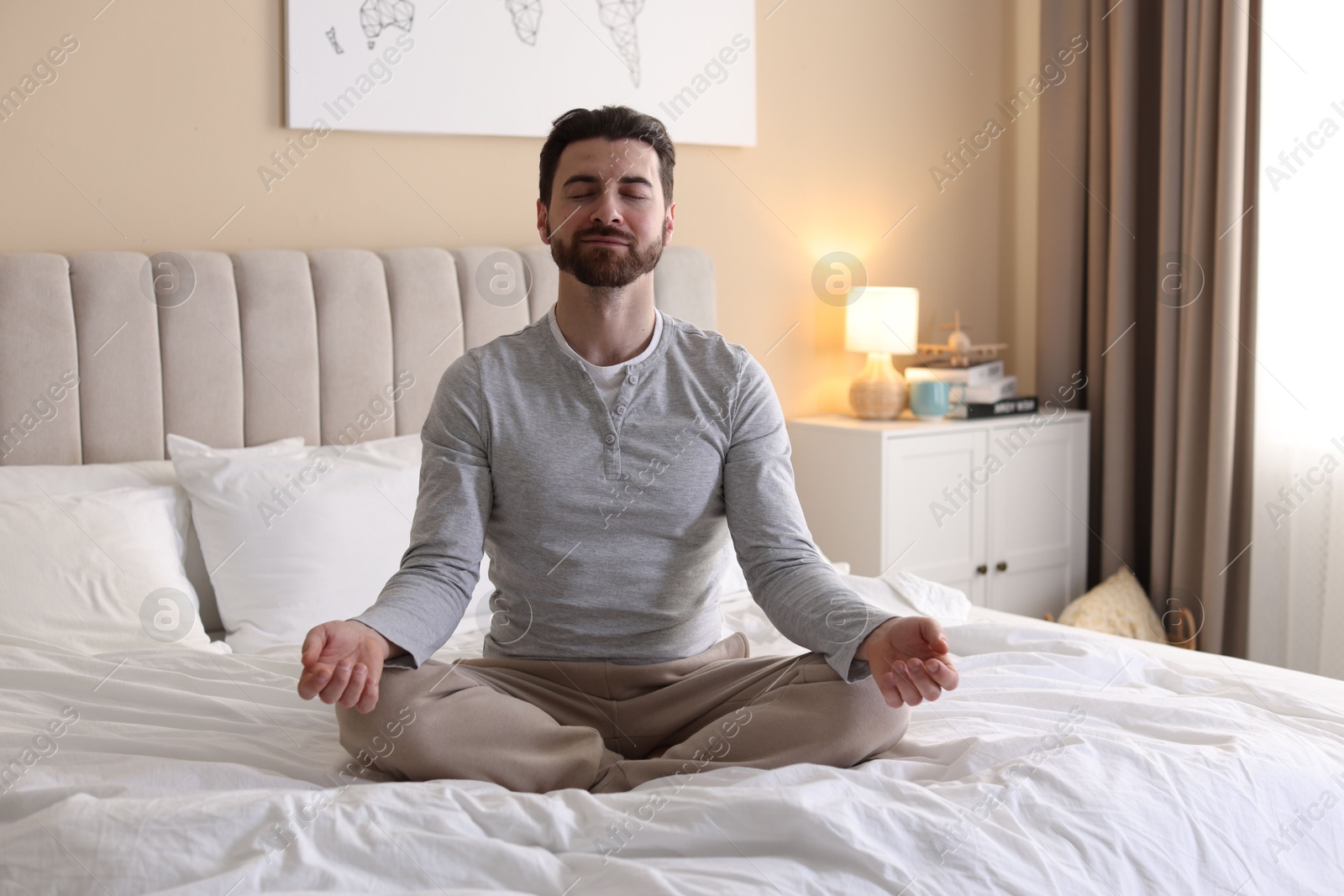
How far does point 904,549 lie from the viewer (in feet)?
10.3

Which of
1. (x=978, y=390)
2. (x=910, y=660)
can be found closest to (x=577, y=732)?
→ (x=910, y=660)

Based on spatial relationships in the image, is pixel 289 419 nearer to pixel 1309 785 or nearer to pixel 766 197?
pixel 766 197

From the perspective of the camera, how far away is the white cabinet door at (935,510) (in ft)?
10.2

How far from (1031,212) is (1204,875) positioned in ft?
A: 9.33

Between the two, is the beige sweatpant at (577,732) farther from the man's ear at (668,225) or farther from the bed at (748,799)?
the man's ear at (668,225)

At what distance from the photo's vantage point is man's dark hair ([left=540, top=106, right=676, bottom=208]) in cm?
162

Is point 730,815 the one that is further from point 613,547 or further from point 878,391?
point 878,391

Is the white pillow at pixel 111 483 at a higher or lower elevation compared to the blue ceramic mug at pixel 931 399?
lower

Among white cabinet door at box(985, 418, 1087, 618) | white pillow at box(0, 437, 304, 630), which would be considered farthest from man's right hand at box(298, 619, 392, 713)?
white cabinet door at box(985, 418, 1087, 618)

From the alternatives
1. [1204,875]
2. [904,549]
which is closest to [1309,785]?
[1204,875]

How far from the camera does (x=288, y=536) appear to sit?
216 cm

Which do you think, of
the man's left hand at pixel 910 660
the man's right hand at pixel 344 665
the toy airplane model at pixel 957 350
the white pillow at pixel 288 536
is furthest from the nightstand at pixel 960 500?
the man's right hand at pixel 344 665

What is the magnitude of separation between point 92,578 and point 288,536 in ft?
1.08

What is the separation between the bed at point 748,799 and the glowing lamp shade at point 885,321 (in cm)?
137
